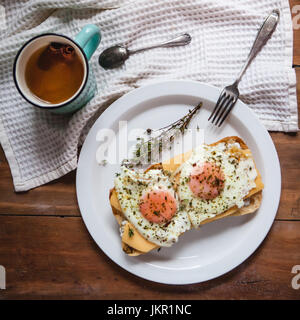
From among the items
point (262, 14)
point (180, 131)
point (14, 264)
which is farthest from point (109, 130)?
point (262, 14)

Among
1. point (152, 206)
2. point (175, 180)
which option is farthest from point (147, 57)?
point (152, 206)

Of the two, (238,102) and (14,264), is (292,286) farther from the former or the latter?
(14,264)

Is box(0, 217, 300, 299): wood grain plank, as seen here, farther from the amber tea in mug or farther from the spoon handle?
the spoon handle

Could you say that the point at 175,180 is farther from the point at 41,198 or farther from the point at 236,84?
the point at 41,198

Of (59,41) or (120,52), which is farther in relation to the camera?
(120,52)

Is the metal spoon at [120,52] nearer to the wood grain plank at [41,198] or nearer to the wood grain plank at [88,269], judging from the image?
the wood grain plank at [41,198]
